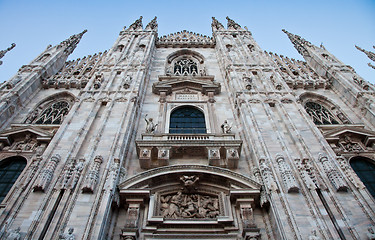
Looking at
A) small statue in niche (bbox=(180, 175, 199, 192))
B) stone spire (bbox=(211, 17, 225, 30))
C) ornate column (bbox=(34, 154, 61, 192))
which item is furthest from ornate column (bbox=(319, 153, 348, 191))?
stone spire (bbox=(211, 17, 225, 30))

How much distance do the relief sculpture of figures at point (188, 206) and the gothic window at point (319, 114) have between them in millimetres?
8127

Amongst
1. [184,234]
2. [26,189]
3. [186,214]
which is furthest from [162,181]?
[26,189]

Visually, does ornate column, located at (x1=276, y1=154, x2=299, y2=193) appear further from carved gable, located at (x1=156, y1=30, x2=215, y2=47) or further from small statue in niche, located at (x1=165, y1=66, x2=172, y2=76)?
carved gable, located at (x1=156, y1=30, x2=215, y2=47)

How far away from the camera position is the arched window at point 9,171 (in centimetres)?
1028

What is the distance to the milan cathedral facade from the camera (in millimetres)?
8219

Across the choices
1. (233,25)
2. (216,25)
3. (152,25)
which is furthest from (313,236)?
(152,25)

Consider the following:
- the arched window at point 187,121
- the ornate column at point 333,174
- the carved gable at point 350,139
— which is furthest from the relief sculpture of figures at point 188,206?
the carved gable at point 350,139

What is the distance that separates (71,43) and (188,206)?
16.9 m

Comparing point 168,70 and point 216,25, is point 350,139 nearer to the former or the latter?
point 168,70

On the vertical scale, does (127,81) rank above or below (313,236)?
above

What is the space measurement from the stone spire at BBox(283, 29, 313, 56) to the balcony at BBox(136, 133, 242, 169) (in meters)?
13.1

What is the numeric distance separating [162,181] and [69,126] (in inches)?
181

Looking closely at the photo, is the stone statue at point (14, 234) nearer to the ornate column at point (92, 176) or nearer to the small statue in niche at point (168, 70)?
the ornate column at point (92, 176)

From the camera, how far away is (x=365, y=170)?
37.4 feet
